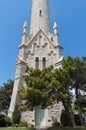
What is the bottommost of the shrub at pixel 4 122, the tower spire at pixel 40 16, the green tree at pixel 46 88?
the shrub at pixel 4 122

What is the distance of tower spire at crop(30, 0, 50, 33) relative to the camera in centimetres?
3662

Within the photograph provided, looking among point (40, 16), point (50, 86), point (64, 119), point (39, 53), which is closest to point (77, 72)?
point (50, 86)

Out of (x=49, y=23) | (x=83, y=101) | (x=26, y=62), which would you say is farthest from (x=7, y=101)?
(x=83, y=101)

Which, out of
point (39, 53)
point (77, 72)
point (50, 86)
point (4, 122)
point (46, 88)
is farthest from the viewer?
point (39, 53)

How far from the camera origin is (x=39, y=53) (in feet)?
110

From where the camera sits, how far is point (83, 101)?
23547mm

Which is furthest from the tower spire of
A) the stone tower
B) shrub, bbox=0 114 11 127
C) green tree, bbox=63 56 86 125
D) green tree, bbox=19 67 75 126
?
green tree, bbox=19 67 75 126

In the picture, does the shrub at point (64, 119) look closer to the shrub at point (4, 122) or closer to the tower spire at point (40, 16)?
the shrub at point (4, 122)

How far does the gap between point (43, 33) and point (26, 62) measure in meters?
6.93

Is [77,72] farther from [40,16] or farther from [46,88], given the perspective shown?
[40,16]

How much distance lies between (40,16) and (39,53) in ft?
27.0

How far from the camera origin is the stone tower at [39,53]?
92.9 feet

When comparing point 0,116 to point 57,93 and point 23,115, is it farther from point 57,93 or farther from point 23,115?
point 57,93

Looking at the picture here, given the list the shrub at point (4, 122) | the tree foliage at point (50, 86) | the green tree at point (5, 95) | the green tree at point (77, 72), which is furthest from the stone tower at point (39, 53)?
the green tree at point (5, 95)
